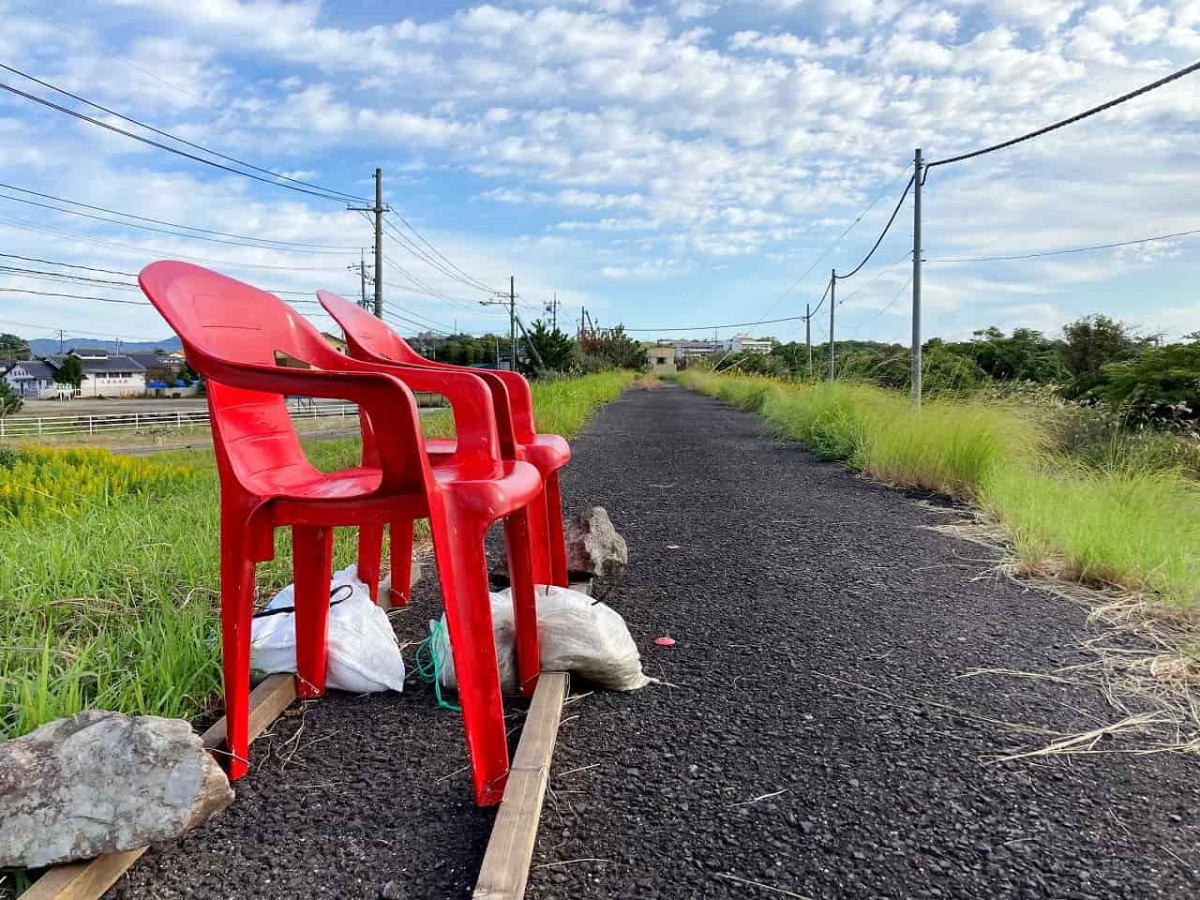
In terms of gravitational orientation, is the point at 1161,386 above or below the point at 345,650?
above

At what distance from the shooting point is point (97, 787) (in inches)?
51.1

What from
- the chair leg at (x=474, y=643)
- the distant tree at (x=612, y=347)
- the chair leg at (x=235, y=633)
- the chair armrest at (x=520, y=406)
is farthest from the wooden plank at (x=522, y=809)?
the distant tree at (x=612, y=347)

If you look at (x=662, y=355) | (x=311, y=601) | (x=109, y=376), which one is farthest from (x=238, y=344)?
(x=109, y=376)

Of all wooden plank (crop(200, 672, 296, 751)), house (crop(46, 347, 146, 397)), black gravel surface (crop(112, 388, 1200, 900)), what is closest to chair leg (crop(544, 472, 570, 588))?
black gravel surface (crop(112, 388, 1200, 900))

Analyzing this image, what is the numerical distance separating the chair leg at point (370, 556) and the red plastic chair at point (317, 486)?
1.43 feet

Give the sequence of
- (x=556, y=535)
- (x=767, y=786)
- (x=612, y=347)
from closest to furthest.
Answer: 1. (x=767, y=786)
2. (x=556, y=535)
3. (x=612, y=347)

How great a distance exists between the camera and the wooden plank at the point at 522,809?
1217mm

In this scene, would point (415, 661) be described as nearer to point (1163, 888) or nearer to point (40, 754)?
point (40, 754)

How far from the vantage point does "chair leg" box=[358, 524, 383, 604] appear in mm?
2453

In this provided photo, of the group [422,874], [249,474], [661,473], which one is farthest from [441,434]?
[422,874]

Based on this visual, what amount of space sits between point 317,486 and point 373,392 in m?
0.49

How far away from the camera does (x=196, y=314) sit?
1679 mm

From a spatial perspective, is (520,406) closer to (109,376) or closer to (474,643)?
(474,643)

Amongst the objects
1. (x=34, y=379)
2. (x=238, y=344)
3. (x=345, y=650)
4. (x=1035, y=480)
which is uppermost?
(x=34, y=379)
